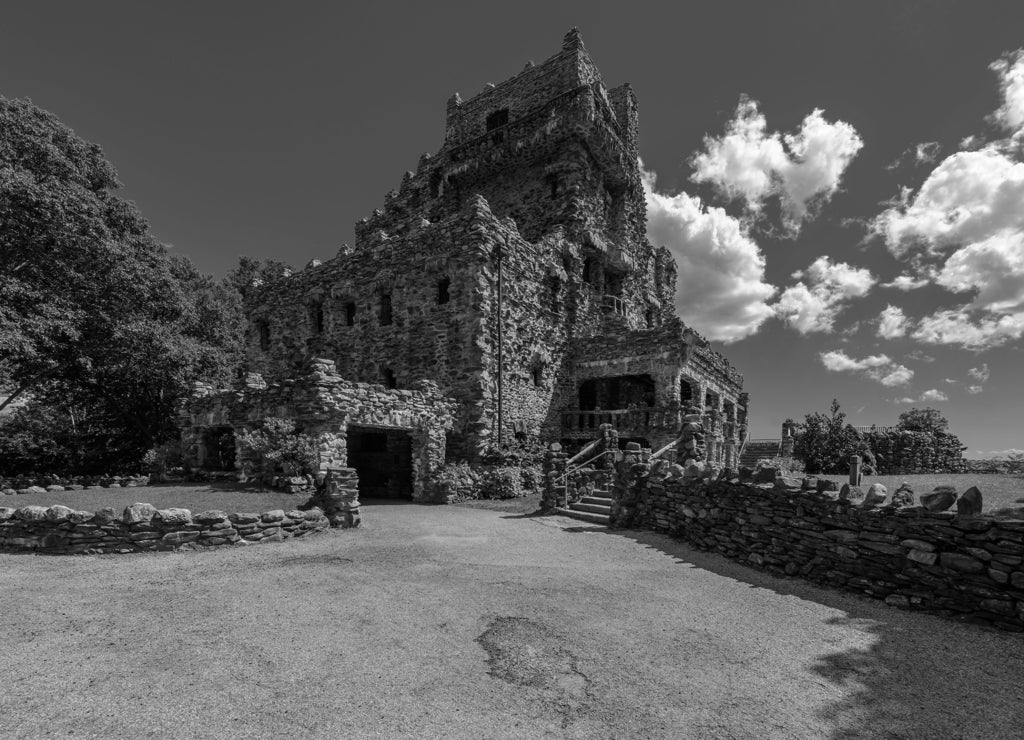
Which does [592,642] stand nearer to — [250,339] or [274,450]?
[274,450]

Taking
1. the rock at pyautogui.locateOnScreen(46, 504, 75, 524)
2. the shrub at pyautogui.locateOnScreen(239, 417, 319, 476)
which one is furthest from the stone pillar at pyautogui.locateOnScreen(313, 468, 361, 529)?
the rock at pyautogui.locateOnScreen(46, 504, 75, 524)

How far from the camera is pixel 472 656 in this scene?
4824 millimetres

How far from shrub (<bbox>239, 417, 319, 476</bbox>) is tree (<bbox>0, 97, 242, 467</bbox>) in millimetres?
8265

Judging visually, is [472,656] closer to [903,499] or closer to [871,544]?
[871,544]

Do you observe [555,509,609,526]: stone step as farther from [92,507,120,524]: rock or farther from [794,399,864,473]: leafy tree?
[794,399,864,473]: leafy tree

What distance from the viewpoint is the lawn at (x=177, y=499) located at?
36.5ft

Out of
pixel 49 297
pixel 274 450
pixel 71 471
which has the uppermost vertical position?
pixel 49 297

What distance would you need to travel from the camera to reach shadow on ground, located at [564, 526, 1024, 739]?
383cm

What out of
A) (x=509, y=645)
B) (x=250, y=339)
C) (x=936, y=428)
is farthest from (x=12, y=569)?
(x=936, y=428)

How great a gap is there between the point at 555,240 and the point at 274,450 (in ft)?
52.8

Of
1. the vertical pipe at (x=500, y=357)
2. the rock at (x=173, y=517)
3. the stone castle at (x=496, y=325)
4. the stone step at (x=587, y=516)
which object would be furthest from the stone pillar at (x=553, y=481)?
the rock at (x=173, y=517)

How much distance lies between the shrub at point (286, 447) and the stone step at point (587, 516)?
7.68 meters

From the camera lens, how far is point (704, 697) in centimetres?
420

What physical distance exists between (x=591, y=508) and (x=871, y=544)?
7.78m
